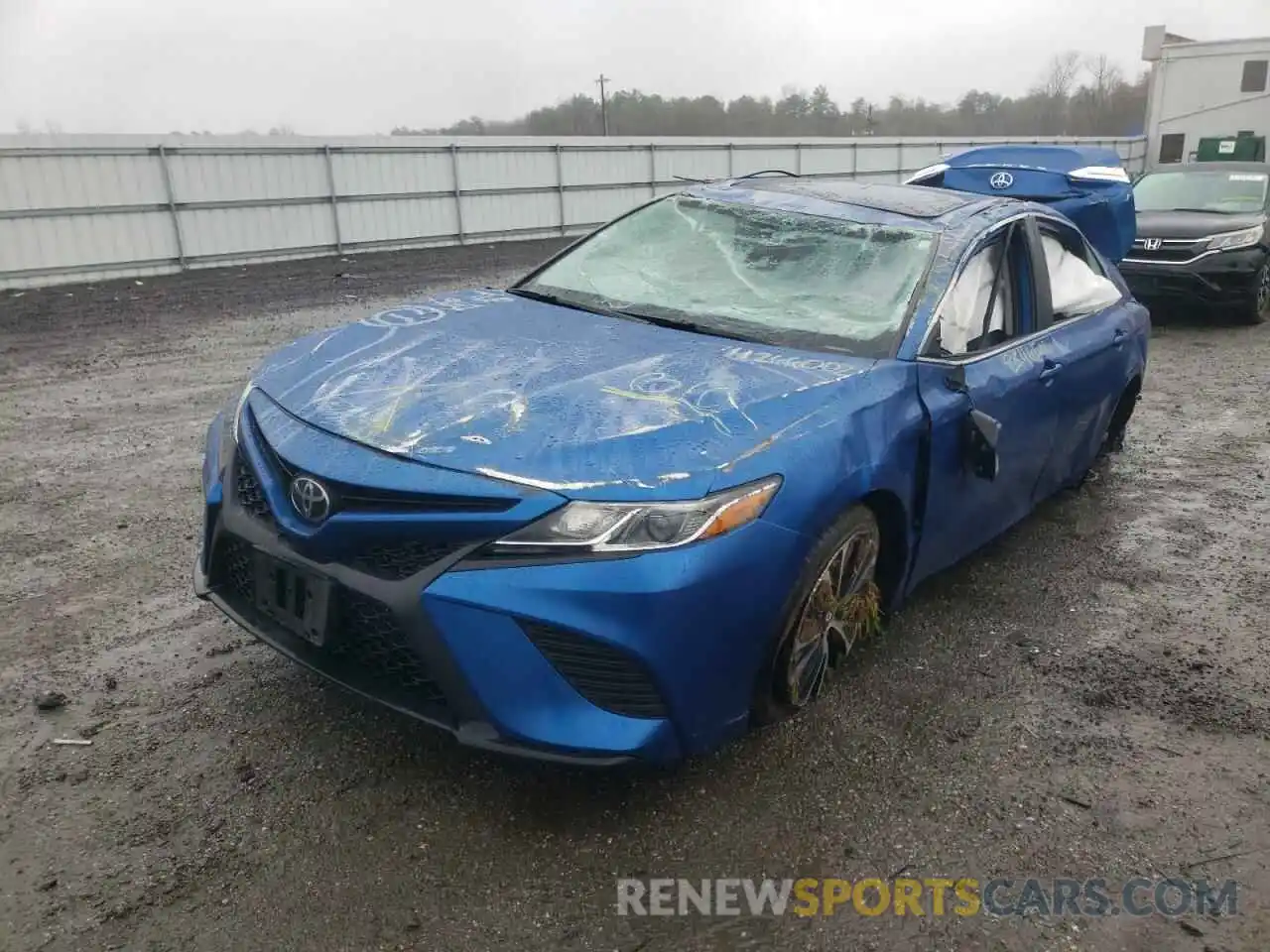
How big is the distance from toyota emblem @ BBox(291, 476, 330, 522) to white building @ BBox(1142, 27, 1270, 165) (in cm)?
3287

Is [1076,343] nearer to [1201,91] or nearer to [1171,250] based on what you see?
[1171,250]

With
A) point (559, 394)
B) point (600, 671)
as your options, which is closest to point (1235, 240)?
point (559, 394)

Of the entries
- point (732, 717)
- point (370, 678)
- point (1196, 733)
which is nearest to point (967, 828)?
point (732, 717)

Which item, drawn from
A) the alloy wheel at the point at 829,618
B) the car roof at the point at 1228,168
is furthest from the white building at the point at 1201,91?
the alloy wheel at the point at 829,618

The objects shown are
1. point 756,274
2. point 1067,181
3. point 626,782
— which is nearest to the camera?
point 626,782

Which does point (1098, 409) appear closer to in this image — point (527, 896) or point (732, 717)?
point (732, 717)

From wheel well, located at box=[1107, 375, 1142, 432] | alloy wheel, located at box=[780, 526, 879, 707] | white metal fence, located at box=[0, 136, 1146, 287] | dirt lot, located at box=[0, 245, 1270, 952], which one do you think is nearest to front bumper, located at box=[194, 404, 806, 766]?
alloy wheel, located at box=[780, 526, 879, 707]

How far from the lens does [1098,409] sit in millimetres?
4684

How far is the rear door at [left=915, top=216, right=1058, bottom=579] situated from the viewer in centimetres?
327

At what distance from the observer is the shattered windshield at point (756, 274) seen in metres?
3.39

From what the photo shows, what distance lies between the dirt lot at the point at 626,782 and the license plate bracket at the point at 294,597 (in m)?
0.46

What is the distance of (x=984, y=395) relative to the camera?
346cm

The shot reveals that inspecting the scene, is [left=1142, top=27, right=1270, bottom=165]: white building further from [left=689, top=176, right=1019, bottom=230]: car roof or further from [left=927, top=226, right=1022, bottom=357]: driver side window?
[left=927, top=226, right=1022, bottom=357]: driver side window

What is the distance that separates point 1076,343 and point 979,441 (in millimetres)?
1257
